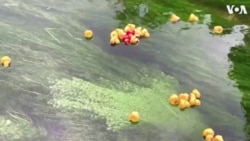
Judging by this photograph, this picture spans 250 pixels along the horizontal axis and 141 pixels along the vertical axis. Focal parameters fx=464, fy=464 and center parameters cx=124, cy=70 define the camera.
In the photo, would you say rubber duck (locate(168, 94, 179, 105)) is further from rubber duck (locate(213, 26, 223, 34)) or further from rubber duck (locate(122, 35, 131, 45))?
rubber duck (locate(213, 26, 223, 34))

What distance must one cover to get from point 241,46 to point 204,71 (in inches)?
48.0

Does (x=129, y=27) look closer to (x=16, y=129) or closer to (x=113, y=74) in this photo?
(x=113, y=74)

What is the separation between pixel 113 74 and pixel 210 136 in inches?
65.6

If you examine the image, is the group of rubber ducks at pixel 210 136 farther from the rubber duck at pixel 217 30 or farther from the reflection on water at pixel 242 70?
the rubber duck at pixel 217 30

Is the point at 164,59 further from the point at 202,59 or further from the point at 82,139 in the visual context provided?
the point at 82,139

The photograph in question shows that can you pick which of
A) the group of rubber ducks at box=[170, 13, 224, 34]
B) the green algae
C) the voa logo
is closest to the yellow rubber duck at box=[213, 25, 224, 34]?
the group of rubber ducks at box=[170, 13, 224, 34]

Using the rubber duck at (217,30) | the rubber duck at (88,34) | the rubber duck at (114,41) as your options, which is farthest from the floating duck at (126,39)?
the rubber duck at (217,30)

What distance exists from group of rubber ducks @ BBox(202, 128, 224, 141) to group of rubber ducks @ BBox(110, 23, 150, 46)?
2141 millimetres

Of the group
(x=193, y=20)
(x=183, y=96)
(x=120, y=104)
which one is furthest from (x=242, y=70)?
(x=120, y=104)

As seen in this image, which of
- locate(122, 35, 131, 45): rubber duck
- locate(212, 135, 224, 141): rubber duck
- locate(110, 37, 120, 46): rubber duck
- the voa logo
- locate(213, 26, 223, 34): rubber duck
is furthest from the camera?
the voa logo

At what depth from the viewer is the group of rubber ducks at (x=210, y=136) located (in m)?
5.47

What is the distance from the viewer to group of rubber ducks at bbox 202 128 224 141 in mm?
5473

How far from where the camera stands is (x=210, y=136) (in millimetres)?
5551

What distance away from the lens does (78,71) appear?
641 cm
